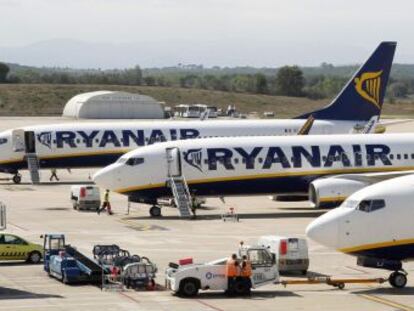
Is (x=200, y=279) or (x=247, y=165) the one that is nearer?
(x=200, y=279)

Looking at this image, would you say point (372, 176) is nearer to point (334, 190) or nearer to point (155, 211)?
point (334, 190)

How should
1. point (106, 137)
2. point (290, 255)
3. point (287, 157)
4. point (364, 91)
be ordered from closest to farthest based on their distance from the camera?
point (290, 255)
point (287, 157)
point (106, 137)
point (364, 91)

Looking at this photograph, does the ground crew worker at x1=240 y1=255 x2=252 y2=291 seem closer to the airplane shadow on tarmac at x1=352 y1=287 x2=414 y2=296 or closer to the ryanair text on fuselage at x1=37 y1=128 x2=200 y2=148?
the airplane shadow on tarmac at x1=352 y1=287 x2=414 y2=296

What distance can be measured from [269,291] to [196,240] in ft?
47.9

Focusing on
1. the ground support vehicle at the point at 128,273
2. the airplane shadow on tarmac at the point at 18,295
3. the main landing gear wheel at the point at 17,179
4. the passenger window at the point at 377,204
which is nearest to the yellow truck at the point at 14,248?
the ground support vehicle at the point at 128,273

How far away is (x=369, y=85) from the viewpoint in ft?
308

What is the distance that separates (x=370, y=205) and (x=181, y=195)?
84.0ft

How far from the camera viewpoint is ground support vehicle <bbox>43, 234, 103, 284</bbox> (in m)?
46.0

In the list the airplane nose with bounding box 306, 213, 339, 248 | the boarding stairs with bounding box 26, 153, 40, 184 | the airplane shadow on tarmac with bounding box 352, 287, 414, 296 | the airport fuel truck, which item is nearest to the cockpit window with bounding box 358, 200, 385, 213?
the airplane nose with bounding box 306, 213, 339, 248

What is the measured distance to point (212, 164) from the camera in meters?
68.2

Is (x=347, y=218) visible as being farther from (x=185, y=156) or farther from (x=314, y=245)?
(x=185, y=156)

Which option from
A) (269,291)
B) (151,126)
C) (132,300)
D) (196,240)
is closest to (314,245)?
(196,240)

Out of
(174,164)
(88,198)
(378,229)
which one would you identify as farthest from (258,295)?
(88,198)

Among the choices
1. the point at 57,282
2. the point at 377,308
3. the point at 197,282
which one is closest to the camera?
the point at 377,308
